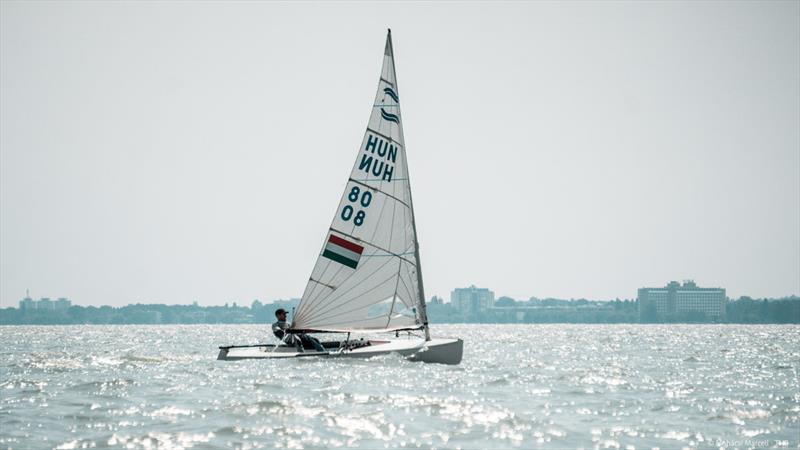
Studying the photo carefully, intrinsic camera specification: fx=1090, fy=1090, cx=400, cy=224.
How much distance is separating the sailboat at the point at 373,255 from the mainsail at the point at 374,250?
1.3 inches

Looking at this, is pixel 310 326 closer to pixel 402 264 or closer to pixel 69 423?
pixel 402 264

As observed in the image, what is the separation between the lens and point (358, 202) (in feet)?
120

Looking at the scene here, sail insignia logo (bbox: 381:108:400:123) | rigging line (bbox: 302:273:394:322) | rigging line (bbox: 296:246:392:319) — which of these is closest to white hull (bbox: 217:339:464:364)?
rigging line (bbox: 302:273:394:322)

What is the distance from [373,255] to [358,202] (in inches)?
73.0

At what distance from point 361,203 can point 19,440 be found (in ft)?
62.2

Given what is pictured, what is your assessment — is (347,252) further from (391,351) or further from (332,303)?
(391,351)

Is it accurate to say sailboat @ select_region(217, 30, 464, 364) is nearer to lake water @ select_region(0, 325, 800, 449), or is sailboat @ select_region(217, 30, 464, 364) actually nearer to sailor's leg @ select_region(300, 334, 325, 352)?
sailor's leg @ select_region(300, 334, 325, 352)

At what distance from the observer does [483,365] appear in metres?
41.2

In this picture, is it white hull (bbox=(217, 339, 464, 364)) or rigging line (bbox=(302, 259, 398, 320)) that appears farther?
rigging line (bbox=(302, 259, 398, 320))

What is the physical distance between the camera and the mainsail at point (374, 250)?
36.6 m

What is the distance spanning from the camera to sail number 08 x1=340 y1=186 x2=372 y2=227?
36.5m

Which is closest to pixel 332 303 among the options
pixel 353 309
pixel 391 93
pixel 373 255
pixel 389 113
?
pixel 353 309

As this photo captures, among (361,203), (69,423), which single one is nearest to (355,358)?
(361,203)

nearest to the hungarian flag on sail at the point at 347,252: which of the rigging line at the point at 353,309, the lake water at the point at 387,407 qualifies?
the rigging line at the point at 353,309
